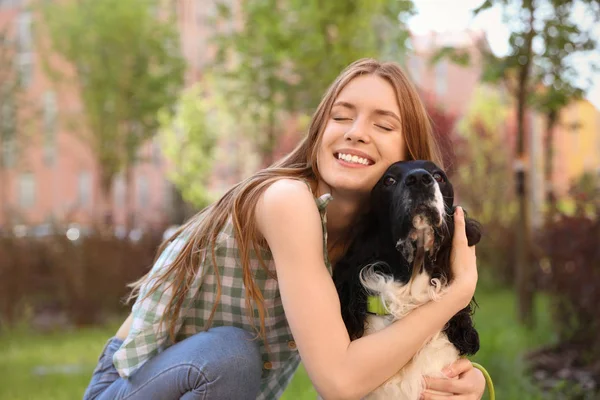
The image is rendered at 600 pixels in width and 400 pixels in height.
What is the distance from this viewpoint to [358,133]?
2.25m

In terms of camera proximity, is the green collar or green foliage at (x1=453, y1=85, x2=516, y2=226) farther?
green foliage at (x1=453, y1=85, x2=516, y2=226)

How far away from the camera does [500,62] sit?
21.6 ft

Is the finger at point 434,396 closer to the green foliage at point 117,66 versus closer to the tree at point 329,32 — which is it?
the tree at point 329,32

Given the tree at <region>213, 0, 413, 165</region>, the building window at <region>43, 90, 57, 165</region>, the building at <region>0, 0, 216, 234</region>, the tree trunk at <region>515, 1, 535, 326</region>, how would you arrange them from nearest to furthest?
1. the tree at <region>213, 0, 413, 165</region>
2. the tree trunk at <region>515, 1, 535, 326</region>
3. the building window at <region>43, 90, 57, 165</region>
4. the building at <region>0, 0, 216, 234</region>

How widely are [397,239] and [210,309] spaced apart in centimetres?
72

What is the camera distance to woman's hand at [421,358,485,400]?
7.07 feet

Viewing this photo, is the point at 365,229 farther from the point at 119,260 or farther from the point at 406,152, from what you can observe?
the point at 119,260

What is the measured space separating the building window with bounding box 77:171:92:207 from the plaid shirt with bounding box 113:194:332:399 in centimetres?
3206

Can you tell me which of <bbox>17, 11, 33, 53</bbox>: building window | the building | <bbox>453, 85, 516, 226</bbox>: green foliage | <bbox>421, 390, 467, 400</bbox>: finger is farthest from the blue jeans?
<bbox>17, 11, 33, 53</bbox>: building window

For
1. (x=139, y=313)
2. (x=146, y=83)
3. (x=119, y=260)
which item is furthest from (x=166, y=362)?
(x=146, y=83)

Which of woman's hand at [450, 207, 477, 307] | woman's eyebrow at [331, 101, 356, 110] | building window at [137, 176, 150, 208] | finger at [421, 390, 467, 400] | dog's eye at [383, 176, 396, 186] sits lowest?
building window at [137, 176, 150, 208]

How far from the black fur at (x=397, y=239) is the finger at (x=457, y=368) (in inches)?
1.1

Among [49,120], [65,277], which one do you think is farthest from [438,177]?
[49,120]

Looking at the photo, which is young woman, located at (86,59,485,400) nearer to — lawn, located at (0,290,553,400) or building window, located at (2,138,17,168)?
lawn, located at (0,290,553,400)
